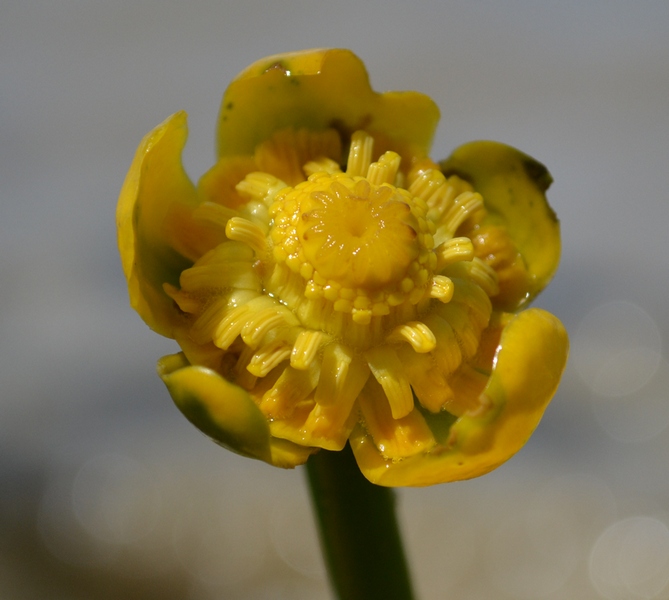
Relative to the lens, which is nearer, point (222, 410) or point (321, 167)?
point (222, 410)

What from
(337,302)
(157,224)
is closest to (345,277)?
(337,302)

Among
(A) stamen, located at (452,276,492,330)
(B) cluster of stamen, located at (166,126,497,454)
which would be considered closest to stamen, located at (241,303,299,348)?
(B) cluster of stamen, located at (166,126,497,454)

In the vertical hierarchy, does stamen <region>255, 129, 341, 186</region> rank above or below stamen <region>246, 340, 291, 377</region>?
Result: above

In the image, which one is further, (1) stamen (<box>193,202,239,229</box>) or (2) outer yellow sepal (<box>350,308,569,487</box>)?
(1) stamen (<box>193,202,239,229</box>)

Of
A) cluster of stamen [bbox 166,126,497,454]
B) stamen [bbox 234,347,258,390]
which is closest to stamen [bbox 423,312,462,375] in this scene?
cluster of stamen [bbox 166,126,497,454]

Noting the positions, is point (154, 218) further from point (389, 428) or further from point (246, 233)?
point (389, 428)

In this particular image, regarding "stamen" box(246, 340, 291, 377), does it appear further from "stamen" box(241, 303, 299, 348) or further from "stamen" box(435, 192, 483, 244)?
"stamen" box(435, 192, 483, 244)

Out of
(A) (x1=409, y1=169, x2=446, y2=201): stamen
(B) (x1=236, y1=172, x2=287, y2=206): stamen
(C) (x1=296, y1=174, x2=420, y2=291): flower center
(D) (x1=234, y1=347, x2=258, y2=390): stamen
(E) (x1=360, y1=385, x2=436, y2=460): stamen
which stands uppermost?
(B) (x1=236, y1=172, x2=287, y2=206): stamen
